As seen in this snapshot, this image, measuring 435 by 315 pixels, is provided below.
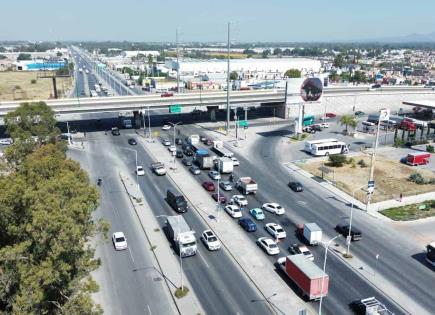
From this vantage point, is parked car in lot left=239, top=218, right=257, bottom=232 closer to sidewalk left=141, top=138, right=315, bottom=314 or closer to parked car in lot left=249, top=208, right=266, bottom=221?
sidewalk left=141, top=138, right=315, bottom=314

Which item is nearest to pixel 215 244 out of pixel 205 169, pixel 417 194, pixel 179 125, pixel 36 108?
pixel 205 169

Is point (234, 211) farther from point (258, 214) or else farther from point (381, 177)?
point (381, 177)

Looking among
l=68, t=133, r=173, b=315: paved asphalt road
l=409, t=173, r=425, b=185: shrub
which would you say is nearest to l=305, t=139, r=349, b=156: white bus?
l=409, t=173, r=425, b=185: shrub

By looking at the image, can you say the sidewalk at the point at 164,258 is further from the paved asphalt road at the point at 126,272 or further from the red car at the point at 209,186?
the red car at the point at 209,186

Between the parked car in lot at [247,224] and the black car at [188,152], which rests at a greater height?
the black car at [188,152]

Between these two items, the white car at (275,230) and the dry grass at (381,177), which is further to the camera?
the dry grass at (381,177)

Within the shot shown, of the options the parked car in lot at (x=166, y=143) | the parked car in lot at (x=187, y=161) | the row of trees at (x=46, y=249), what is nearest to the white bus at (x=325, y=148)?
the parked car in lot at (x=187, y=161)
